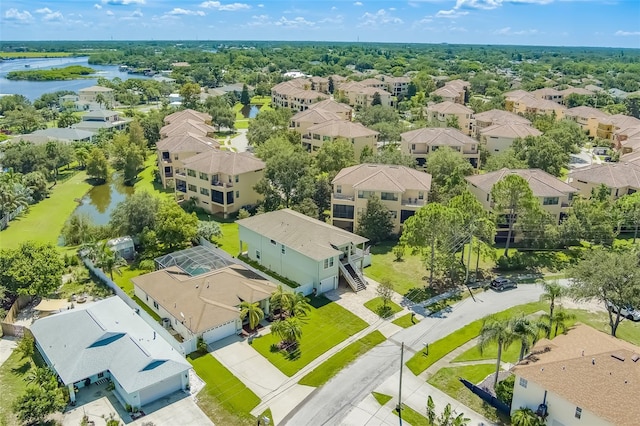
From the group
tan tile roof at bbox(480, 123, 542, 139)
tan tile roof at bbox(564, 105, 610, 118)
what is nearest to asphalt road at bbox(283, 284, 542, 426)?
tan tile roof at bbox(480, 123, 542, 139)

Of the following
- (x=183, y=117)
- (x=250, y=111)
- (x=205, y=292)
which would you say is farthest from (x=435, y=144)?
(x=250, y=111)

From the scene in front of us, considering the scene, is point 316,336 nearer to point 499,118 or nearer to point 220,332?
point 220,332

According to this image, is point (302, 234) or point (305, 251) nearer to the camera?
point (305, 251)

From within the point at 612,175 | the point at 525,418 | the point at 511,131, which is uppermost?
the point at 511,131

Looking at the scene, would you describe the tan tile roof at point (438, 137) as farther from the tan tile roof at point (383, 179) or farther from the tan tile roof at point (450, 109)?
the tan tile roof at point (450, 109)

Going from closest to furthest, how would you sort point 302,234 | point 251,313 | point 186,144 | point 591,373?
point 591,373
point 251,313
point 302,234
point 186,144

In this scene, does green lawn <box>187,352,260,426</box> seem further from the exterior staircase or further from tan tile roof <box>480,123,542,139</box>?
tan tile roof <box>480,123,542,139</box>

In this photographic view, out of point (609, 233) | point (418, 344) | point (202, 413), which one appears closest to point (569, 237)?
point (609, 233)
